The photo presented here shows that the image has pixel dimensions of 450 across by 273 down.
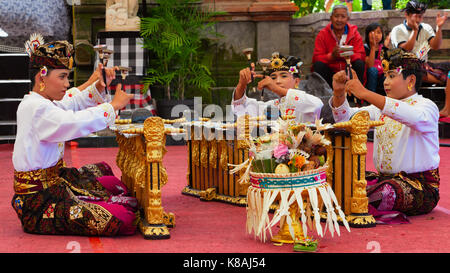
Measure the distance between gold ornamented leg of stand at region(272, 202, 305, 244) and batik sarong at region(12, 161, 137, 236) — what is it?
0.95 metres

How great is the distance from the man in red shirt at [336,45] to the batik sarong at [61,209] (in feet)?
17.2

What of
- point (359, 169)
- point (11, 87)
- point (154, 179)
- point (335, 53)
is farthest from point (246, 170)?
point (11, 87)

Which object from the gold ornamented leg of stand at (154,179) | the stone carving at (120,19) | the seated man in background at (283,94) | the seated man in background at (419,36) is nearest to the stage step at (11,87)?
the stone carving at (120,19)

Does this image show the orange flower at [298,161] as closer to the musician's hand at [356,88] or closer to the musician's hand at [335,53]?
the musician's hand at [356,88]

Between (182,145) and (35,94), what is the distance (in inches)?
208

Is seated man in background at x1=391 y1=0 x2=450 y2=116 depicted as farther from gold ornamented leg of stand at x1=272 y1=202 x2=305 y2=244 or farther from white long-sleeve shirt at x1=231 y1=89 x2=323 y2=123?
gold ornamented leg of stand at x1=272 y1=202 x2=305 y2=244

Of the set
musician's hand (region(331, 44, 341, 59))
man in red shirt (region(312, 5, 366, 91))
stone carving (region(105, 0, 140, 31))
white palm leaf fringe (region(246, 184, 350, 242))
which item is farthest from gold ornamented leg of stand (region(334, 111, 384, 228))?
stone carving (region(105, 0, 140, 31))

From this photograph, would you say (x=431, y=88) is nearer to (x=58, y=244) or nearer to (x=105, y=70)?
(x=105, y=70)

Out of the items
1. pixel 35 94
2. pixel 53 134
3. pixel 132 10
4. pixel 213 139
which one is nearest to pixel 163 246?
pixel 53 134

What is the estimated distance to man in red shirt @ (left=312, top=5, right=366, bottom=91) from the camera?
29.1 ft

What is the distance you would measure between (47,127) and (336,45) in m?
5.76

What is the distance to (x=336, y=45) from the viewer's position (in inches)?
348

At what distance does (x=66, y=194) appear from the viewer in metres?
4.07

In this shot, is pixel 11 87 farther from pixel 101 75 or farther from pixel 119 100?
pixel 119 100
